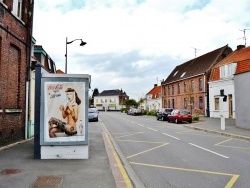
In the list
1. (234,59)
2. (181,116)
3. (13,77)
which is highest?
(234,59)

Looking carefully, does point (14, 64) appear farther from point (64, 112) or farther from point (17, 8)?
point (64, 112)

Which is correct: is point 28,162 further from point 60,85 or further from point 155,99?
point 155,99

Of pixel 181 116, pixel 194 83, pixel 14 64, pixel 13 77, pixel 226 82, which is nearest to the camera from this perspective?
pixel 13 77

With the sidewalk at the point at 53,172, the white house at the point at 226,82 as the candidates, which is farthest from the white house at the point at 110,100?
the sidewalk at the point at 53,172

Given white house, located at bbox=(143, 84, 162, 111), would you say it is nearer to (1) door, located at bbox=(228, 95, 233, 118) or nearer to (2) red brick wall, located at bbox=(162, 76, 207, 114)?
(2) red brick wall, located at bbox=(162, 76, 207, 114)

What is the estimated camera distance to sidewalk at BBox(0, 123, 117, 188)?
6594 millimetres

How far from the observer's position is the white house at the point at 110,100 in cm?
12875

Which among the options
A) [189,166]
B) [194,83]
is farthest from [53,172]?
[194,83]

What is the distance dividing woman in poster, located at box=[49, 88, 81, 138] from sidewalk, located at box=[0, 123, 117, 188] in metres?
0.92

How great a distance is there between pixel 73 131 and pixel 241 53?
33435mm

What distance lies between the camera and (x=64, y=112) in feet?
31.7

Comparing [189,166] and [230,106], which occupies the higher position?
[230,106]

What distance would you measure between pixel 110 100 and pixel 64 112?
4751 inches

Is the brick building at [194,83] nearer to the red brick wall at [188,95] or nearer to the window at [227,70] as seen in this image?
the red brick wall at [188,95]
